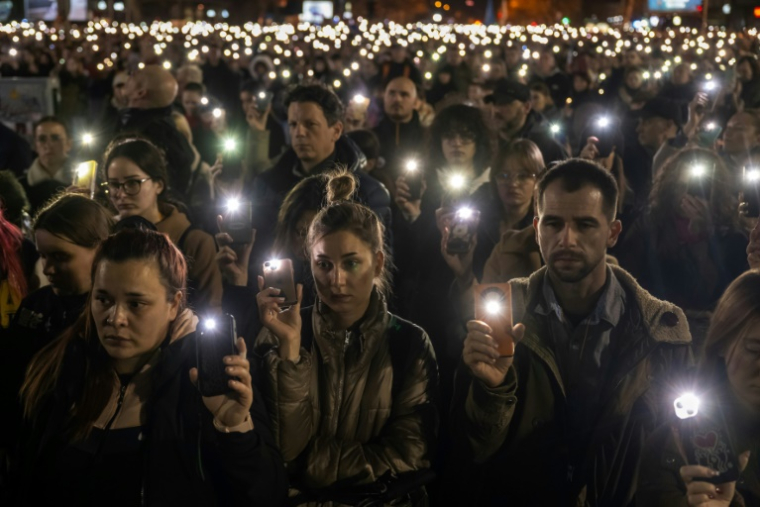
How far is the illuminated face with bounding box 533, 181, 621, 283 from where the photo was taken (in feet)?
12.5

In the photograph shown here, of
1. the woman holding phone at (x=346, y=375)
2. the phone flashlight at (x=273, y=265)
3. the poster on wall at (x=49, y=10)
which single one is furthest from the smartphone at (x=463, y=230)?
the poster on wall at (x=49, y=10)

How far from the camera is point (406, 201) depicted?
656 cm

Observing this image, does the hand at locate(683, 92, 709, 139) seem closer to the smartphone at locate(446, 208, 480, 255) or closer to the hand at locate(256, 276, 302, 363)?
the smartphone at locate(446, 208, 480, 255)

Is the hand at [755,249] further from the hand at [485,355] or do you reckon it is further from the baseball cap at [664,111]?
the baseball cap at [664,111]

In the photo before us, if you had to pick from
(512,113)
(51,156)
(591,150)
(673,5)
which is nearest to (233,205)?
(51,156)

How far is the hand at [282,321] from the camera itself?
354cm

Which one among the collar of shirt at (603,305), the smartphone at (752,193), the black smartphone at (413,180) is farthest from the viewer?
the black smartphone at (413,180)

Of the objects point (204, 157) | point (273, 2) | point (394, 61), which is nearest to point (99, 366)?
point (204, 157)

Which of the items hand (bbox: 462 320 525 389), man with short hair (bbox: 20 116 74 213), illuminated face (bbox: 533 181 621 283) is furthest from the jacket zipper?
man with short hair (bbox: 20 116 74 213)

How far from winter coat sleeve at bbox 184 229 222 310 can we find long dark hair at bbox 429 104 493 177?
2.13 m

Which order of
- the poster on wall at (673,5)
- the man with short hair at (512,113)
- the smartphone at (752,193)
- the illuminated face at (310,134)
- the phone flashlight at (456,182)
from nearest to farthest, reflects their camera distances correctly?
the smartphone at (752,193)
the illuminated face at (310,134)
the phone flashlight at (456,182)
the man with short hair at (512,113)
the poster on wall at (673,5)

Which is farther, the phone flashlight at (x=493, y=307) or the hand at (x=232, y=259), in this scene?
the hand at (x=232, y=259)

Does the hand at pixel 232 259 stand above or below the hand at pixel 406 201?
below

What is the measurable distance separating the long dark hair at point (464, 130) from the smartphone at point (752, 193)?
194cm
